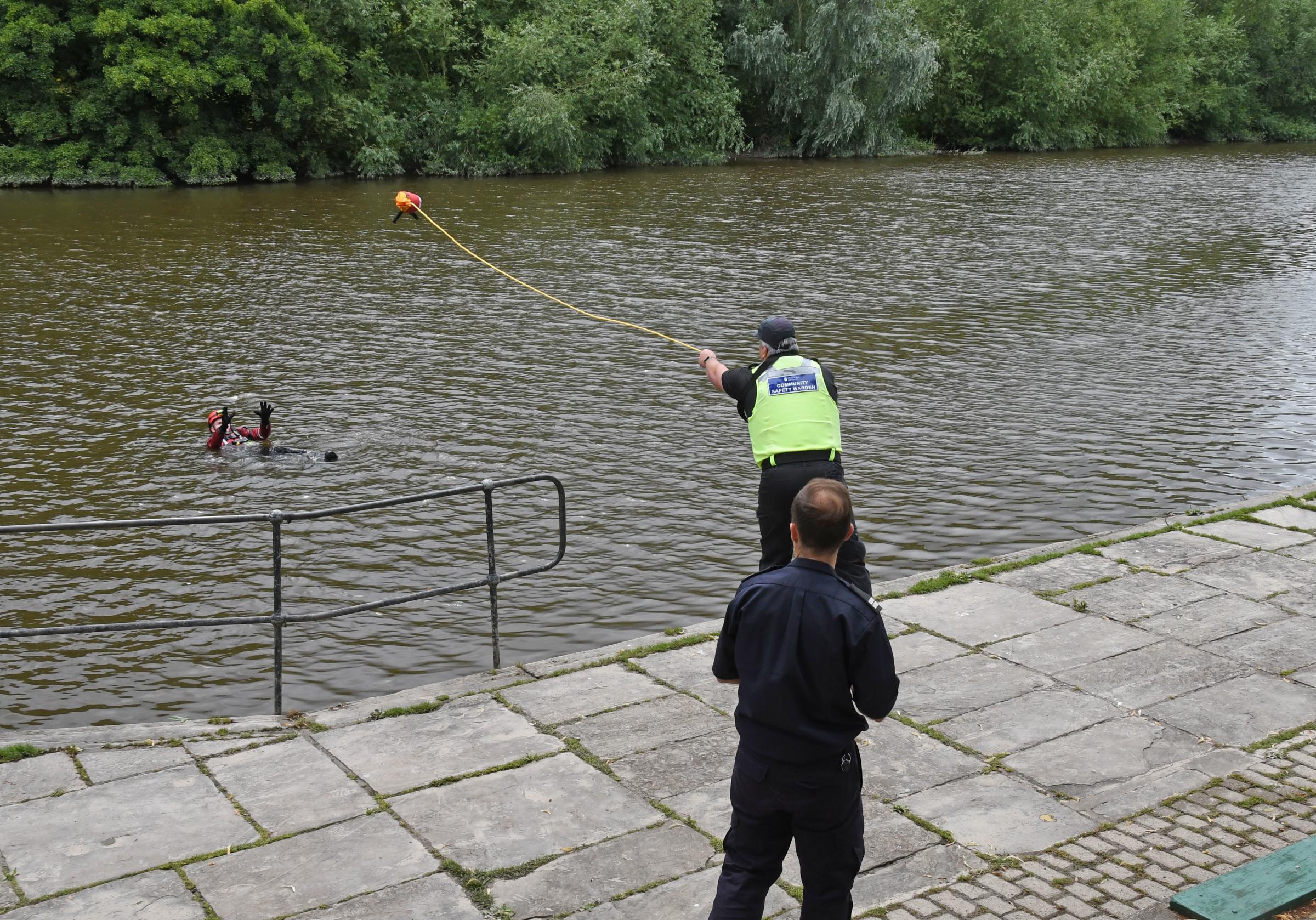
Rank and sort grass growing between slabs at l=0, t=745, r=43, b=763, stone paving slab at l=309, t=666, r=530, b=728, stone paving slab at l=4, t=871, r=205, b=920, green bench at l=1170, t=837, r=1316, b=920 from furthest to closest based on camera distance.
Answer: stone paving slab at l=309, t=666, r=530, b=728 < grass growing between slabs at l=0, t=745, r=43, b=763 < stone paving slab at l=4, t=871, r=205, b=920 < green bench at l=1170, t=837, r=1316, b=920

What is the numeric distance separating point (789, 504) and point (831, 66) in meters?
46.4

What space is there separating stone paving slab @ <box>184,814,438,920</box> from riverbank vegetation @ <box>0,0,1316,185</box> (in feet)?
127

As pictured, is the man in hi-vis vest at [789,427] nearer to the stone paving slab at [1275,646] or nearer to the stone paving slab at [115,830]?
the stone paving slab at [1275,646]

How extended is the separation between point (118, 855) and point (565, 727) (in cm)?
228

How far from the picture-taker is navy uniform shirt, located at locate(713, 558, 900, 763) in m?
4.24

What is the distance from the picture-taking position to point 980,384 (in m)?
16.2

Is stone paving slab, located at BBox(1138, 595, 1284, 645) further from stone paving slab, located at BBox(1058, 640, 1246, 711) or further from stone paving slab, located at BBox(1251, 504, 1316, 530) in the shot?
stone paving slab, located at BBox(1251, 504, 1316, 530)

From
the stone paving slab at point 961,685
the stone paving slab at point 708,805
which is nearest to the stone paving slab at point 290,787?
the stone paving slab at point 708,805

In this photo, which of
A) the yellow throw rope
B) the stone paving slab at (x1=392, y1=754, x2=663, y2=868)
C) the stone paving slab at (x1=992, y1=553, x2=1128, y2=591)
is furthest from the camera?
the yellow throw rope

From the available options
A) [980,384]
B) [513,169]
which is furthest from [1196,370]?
[513,169]

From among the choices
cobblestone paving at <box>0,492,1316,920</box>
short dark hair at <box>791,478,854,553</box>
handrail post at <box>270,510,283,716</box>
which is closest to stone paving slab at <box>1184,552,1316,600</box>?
cobblestone paving at <box>0,492,1316,920</box>

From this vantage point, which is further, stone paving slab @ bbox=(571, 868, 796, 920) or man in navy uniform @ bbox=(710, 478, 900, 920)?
stone paving slab @ bbox=(571, 868, 796, 920)

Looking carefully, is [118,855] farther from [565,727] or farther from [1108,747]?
[1108,747]

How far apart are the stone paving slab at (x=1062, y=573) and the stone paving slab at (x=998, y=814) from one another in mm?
3004
